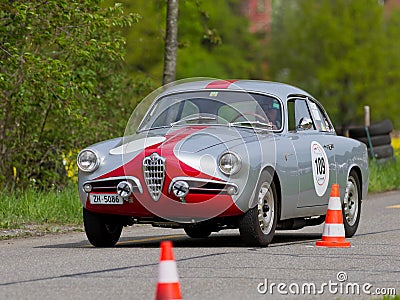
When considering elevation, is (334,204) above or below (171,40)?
below

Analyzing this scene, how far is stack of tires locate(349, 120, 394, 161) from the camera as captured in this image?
1037 inches

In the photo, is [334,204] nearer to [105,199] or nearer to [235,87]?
[235,87]

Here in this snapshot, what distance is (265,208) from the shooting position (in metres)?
12.0

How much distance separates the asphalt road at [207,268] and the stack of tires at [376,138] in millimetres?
12396

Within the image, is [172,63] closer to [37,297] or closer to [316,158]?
[316,158]

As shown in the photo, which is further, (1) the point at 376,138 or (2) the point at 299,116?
(1) the point at 376,138

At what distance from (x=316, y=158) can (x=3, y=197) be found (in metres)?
5.52

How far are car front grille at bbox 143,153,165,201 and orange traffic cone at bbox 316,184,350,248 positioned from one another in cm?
197

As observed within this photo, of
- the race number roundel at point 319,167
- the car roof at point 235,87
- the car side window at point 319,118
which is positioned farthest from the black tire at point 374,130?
the race number roundel at point 319,167

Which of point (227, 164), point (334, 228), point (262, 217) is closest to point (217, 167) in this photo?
point (227, 164)

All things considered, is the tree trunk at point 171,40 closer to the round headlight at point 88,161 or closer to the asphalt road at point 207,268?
the asphalt road at point 207,268

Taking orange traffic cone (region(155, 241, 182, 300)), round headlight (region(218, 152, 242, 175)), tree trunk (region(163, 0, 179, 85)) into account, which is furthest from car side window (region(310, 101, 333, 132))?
tree trunk (region(163, 0, 179, 85))

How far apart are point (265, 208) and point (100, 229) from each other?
1.70 meters

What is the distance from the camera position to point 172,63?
22.5 meters
